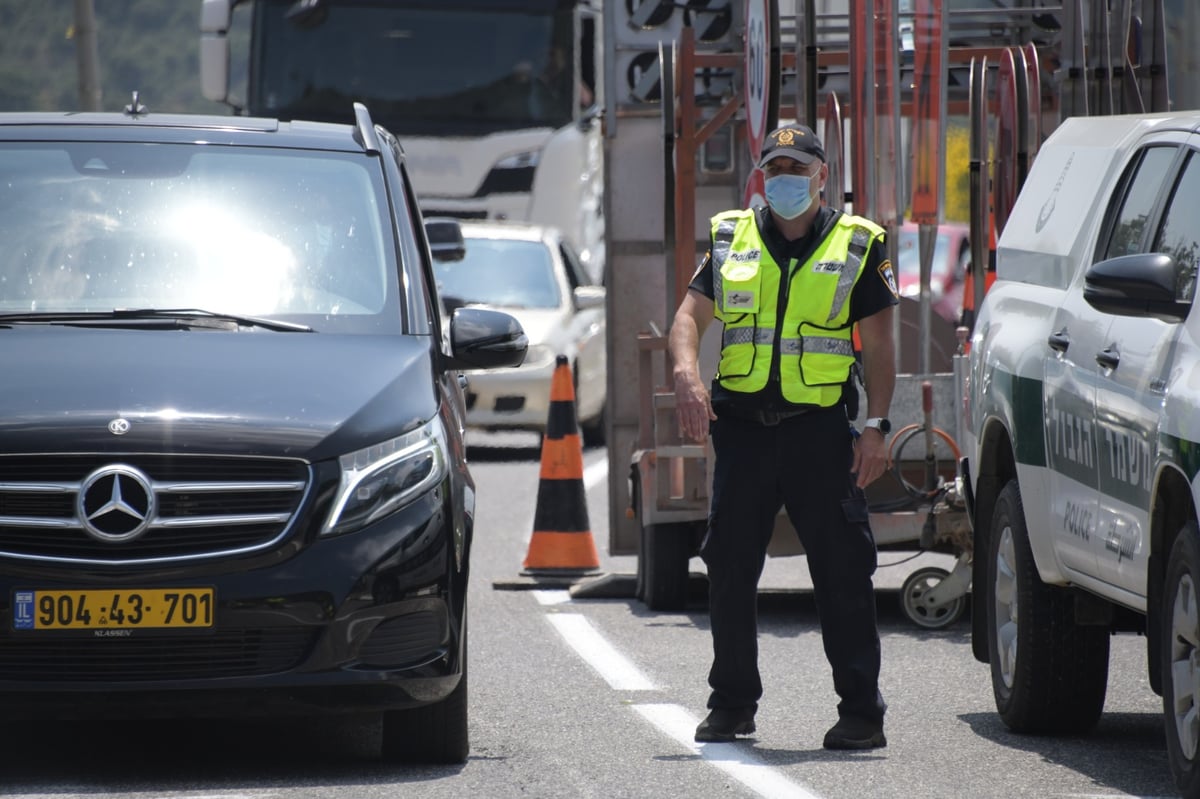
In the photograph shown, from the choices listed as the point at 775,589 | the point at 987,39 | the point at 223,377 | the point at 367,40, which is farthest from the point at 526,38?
the point at 223,377

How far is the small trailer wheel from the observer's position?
10.1 m

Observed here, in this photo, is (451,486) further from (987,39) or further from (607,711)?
(987,39)

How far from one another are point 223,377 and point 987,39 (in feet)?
24.1

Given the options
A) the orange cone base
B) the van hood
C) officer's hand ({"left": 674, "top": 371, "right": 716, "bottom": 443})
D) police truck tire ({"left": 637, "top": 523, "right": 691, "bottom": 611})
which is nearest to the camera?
the van hood

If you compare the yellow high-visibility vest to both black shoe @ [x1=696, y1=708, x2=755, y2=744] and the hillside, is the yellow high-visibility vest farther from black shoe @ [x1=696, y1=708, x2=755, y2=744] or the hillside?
the hillside

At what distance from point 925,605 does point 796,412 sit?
3.13 m

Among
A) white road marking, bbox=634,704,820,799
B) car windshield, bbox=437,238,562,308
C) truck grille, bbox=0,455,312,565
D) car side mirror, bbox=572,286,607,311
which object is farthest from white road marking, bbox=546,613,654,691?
car windshield, bbox=437,238,562,308

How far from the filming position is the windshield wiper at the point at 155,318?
7.18 meters

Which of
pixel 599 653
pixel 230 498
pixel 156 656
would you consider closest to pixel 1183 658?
pixel 230 498

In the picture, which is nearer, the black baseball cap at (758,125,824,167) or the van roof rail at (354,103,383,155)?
the black baseball cap at (758,125,824,167)

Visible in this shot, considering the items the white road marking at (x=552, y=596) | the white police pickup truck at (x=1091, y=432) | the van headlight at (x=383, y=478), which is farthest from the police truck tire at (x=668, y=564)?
the van headlight at (x=383, y=478)

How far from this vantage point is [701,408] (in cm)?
704

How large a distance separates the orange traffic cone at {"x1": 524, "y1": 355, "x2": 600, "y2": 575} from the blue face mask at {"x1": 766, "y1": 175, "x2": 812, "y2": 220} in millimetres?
4874

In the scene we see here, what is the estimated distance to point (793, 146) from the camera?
24.0 feet
